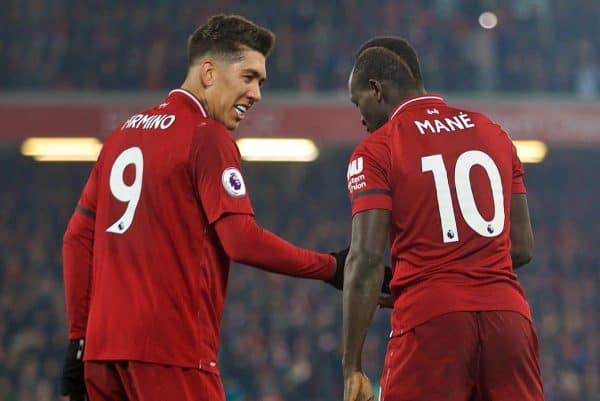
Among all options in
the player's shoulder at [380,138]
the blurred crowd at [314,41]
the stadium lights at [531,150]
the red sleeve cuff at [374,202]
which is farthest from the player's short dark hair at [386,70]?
the stadium lights at [531,150]

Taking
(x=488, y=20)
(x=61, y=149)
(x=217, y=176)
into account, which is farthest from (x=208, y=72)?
(x=488, y=20)

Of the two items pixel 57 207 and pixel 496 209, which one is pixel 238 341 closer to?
pixel 57 207

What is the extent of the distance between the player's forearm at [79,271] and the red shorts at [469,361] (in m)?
1.19

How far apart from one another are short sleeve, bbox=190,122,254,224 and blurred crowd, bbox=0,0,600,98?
1437 centimetres

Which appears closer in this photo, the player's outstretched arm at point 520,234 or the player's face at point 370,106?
the player's outstretched arm at point 520,234

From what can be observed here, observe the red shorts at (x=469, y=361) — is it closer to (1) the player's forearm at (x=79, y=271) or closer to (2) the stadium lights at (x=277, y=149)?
(1) the player's forearm at (x=79, y=271)

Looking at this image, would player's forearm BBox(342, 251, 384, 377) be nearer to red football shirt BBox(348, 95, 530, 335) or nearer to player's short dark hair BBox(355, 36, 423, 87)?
red football shirt BBox(348, 95, 530, 335)

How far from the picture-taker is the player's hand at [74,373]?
4.16m

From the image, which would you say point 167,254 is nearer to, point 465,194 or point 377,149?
point 377,149

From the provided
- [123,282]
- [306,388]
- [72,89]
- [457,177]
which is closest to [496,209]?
[457,177]

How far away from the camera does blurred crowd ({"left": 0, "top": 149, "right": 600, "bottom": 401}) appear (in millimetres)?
15062

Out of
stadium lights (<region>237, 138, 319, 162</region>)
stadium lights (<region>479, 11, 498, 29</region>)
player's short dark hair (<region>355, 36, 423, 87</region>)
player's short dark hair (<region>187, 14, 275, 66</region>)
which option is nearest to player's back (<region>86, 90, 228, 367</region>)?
player's short dark hair (<region>187, 14, 275, 66</region>)

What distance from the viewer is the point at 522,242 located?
454 cm

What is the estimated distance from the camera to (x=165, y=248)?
3838mm
